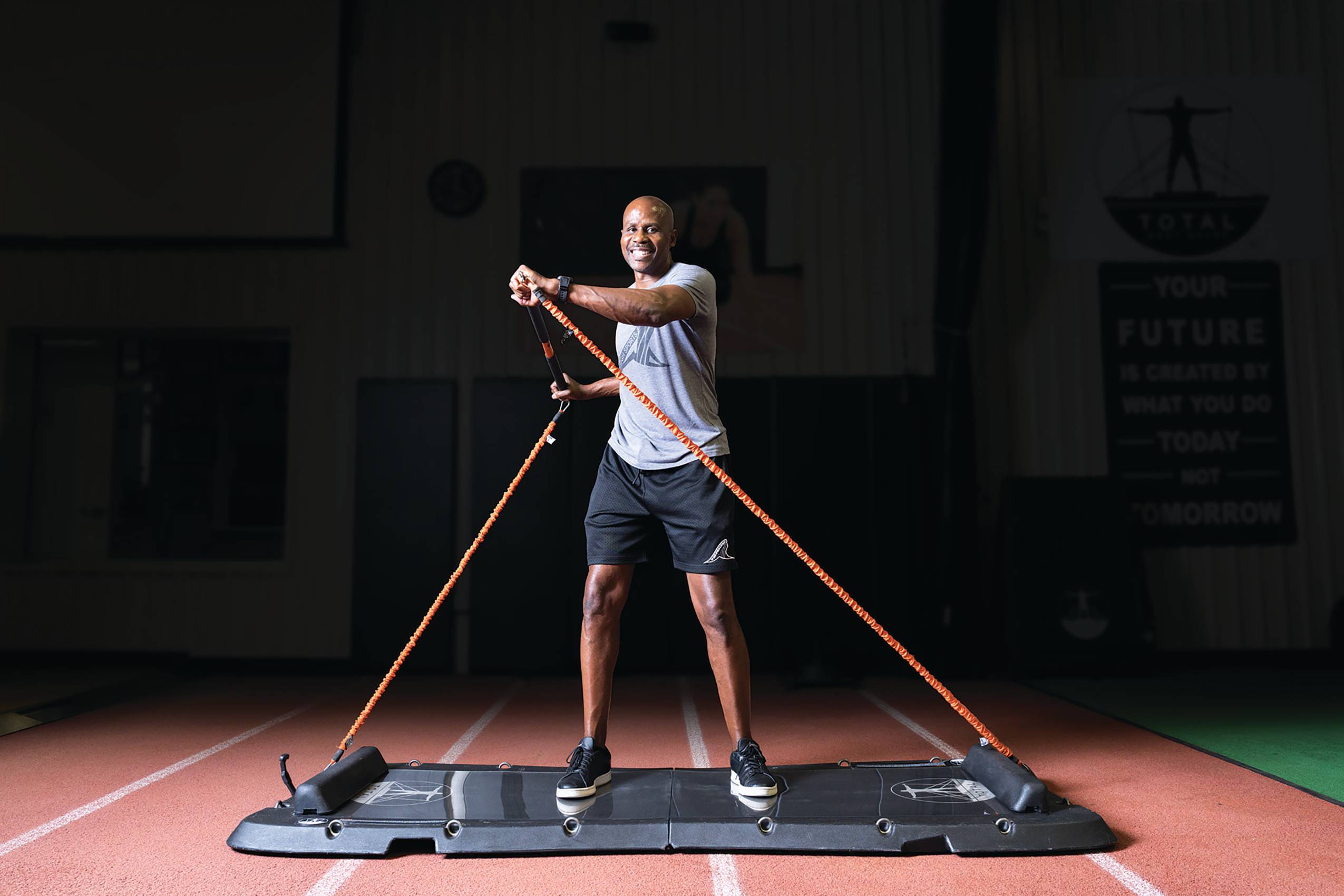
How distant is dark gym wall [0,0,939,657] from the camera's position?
5.58 m

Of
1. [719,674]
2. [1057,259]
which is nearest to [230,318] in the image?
[719,674]

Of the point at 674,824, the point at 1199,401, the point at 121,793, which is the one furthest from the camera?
the point at 1199,401

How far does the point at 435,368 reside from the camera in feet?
18.7

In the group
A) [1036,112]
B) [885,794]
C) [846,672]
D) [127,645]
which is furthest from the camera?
[1036,112]

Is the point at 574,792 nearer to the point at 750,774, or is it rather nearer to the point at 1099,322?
the point at 750,774

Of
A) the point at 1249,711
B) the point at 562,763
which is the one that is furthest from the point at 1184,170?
the point at 562,763

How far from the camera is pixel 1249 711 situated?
4.15 meters

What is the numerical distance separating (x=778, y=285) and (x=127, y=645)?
4.96 meters

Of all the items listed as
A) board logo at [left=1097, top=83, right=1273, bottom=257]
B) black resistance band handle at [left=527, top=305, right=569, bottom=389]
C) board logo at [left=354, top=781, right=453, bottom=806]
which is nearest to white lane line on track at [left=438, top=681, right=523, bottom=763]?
board logo at [left=354, top=781, right=453, bottom=806]

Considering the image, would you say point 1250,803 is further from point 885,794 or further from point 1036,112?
point 1036,112

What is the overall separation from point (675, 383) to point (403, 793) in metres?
1.50

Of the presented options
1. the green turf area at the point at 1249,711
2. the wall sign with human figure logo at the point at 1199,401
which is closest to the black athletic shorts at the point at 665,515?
the green turf area at the point at 1249,711

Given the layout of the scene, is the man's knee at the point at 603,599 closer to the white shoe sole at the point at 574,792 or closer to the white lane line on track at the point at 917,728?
the white shoe sole at the point at 574,792

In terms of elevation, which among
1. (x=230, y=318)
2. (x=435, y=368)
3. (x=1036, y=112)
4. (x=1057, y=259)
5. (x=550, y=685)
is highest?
(x=1036, y=112)
